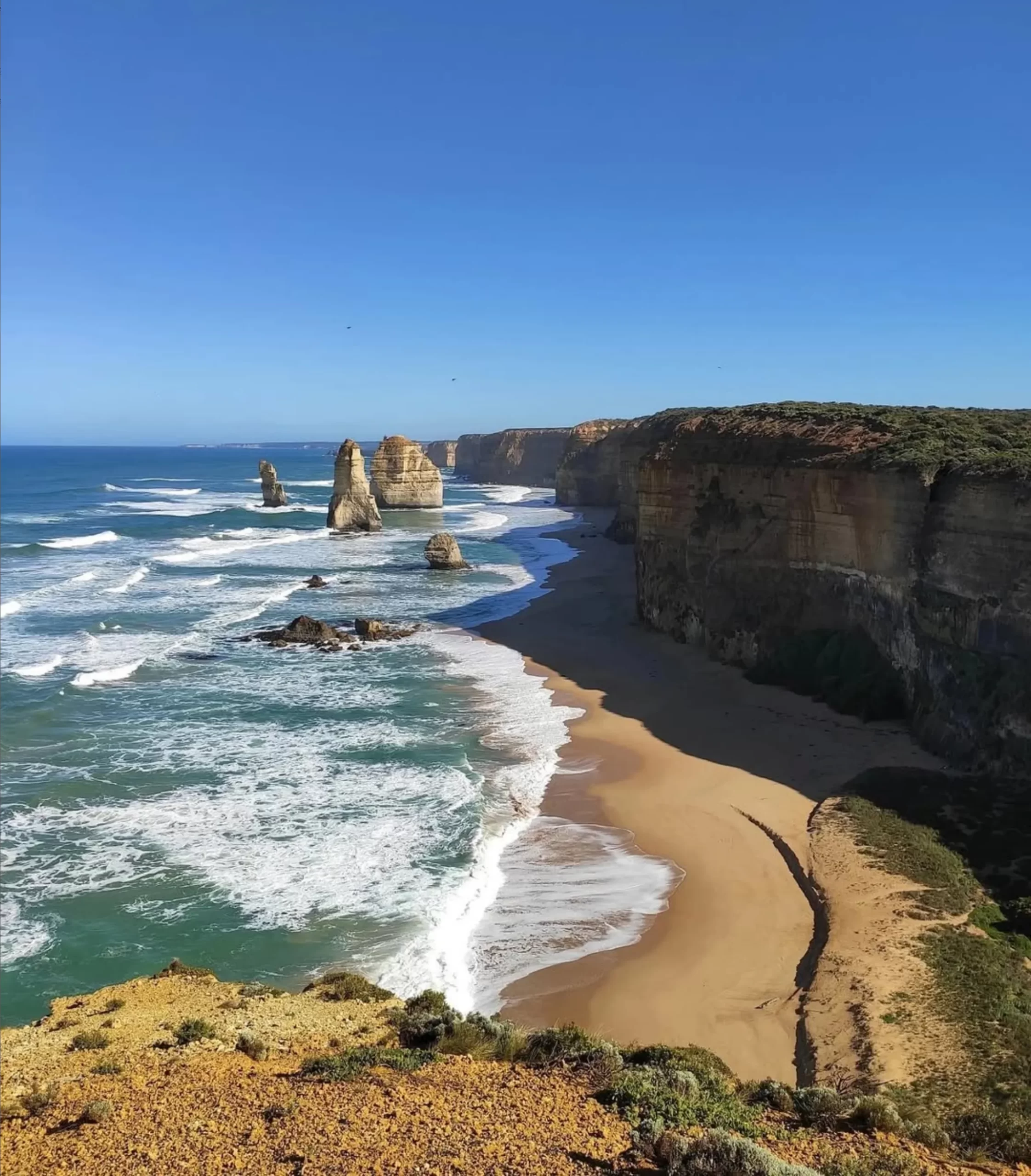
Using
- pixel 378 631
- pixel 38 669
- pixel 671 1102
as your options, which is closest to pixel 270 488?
pixel 378 631

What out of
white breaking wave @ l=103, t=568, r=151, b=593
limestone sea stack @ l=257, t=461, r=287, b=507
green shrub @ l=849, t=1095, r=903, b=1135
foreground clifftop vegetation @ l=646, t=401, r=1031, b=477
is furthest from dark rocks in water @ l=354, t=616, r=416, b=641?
limestone sea stack @ l=257, t=461, r=287, b=507

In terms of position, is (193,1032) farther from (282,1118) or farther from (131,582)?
(131,582)

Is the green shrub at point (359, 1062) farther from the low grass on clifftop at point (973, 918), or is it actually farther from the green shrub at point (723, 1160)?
the low grass on clifftop at point (973, 918)

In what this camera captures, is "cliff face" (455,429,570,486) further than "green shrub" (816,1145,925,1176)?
Yes

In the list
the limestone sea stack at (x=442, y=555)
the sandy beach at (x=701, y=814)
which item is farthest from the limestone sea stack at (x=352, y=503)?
the sandy beach at (x=701, y=814)

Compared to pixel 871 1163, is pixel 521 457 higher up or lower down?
higher up

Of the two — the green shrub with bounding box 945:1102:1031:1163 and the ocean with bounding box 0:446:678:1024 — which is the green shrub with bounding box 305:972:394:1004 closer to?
the ocean with bounding box 0:446:678:1024
